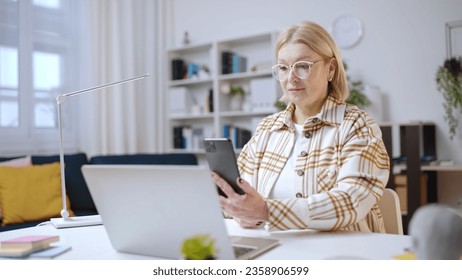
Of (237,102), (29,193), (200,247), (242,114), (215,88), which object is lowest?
(29,193)

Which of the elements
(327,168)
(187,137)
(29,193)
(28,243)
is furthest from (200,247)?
(187,137)

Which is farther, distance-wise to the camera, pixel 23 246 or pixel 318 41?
pixel 318 41

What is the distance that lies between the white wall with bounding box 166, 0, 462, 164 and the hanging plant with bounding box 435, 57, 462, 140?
64 mm

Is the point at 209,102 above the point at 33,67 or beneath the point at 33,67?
beneath

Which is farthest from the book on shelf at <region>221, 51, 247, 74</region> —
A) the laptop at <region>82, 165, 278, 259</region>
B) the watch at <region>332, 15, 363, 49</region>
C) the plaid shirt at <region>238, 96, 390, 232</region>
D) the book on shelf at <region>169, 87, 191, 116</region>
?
the laptop at <region>82, 165, 278, 259</region>

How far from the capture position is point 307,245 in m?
0.89

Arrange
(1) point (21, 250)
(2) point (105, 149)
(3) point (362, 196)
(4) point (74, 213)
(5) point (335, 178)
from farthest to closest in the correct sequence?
(2) point (105, 149), (4) point (74, 213), (5) point (335, 178), (3) point (362, 196), (1) point (21, 250)

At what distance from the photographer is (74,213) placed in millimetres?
2613

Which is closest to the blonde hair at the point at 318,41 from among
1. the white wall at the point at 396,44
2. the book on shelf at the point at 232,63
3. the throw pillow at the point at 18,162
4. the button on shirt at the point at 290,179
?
the button on shirt at the point at 290,179

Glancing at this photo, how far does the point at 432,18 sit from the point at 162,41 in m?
2.19

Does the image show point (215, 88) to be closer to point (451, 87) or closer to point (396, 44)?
point (396, 44)

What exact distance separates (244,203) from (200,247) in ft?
0.77
